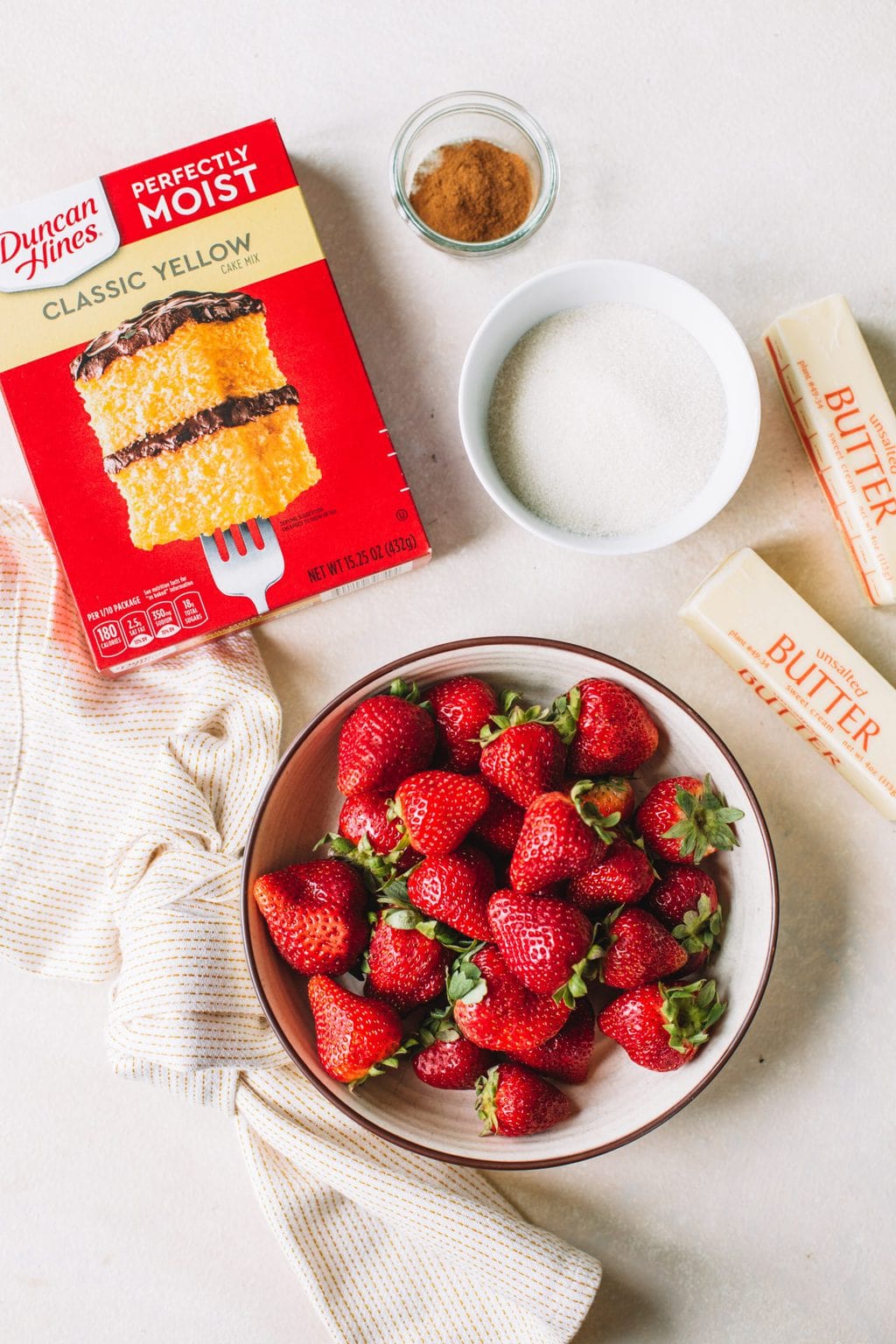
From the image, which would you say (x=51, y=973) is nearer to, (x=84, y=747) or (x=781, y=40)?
(x=84, y=747)

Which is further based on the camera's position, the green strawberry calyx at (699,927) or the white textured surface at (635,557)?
the white textured surface at (635,557)

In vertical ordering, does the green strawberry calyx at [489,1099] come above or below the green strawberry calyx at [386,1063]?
below

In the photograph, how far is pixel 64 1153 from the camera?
102 cm

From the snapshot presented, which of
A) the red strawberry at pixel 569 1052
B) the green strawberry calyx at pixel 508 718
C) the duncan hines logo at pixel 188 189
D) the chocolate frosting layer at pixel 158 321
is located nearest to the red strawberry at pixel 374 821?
the green strawberry calyx at pixel 508 718

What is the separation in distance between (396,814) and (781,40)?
35.2 inches

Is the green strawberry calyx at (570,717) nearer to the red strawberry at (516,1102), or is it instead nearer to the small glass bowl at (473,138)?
the red strawberry at (516,1102)

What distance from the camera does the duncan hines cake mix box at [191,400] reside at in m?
0.90

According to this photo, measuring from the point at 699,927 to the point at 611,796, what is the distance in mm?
147

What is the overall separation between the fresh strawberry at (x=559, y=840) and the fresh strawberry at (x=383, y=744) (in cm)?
12

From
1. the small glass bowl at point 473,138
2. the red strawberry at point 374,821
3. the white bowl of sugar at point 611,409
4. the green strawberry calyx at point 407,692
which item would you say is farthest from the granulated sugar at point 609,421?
the red strawberry at point 374,821

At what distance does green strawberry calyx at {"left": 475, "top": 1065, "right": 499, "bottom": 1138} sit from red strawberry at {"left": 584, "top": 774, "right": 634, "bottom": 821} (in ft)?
0.82

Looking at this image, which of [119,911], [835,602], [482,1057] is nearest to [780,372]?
[835,602]

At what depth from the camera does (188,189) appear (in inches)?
35.9

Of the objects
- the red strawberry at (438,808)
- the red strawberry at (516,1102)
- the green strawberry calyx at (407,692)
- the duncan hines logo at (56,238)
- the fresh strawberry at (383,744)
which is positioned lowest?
the red strawberry at (516,1102)
